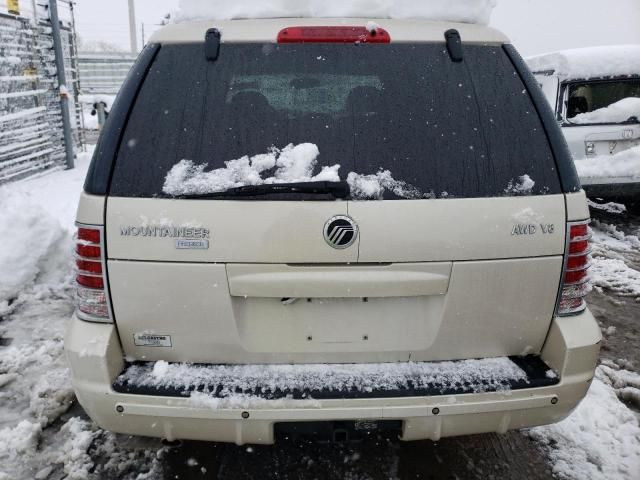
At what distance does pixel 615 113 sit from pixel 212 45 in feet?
23.1

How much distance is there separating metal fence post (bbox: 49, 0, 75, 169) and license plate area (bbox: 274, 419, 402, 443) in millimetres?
10059

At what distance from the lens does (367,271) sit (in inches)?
76.9

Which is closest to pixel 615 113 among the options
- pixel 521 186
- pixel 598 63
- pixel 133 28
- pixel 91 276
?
pixel 598 63

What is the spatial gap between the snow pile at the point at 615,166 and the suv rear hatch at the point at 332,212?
560cm

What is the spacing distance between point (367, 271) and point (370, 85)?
0.77 meters

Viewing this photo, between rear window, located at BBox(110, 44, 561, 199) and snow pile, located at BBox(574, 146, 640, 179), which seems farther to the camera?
snow pile, located at BBox(574, 146, 640, 179)

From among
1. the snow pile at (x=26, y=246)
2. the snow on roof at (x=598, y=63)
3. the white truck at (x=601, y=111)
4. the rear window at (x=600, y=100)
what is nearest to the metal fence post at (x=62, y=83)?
the snow pile at (x=26, y=246)

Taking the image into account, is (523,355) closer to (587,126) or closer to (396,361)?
(396,361)

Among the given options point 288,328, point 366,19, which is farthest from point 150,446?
point 366,19

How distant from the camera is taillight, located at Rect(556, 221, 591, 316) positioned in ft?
6.82

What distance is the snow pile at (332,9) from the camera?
2.29 metres

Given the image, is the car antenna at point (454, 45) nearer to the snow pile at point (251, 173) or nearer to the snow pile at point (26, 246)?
the snow pile at point (251, 173)

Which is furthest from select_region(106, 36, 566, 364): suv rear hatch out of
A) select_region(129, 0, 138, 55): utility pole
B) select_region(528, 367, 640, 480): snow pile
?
select_region(129, 0, 138, 55): utility pole

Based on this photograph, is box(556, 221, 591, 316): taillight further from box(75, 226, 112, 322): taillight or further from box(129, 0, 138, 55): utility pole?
box(129, 0, 138, 55): utility pole
